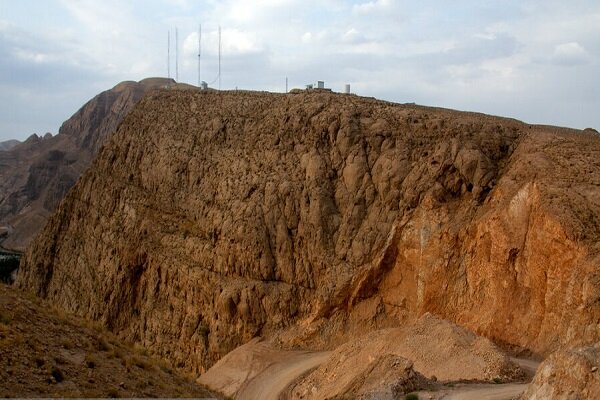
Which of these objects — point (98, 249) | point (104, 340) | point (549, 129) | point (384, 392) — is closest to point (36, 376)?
point (104, 340)

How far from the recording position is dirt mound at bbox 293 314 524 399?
69.3 feet

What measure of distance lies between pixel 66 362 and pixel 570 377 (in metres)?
9.76

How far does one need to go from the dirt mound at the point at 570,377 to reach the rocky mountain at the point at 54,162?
266 feet

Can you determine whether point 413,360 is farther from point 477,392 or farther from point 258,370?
point 258,370

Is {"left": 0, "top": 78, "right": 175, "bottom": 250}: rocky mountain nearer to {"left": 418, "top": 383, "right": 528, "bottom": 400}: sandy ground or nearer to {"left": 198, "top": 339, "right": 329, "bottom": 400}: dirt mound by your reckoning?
{"left": 198, "top": 339, "right": 329, "bottom": 400}: dirt mound

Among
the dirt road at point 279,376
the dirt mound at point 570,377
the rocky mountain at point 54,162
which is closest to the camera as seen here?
the dirt mound at point 570,377

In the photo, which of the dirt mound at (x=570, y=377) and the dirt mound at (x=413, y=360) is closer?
the dirt mound at (x=570, y=377)

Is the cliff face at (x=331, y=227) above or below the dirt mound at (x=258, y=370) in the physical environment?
above

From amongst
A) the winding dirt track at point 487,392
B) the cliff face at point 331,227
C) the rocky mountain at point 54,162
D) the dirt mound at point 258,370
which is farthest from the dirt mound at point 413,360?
the rocky mountain at point 54,162

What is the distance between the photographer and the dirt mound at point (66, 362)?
11.4m

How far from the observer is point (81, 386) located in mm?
11727

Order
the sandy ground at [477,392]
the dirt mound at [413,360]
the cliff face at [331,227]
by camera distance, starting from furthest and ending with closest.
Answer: the cliff face at [331,227]
the dirt mound at [413,360]
the sandy ground at [477,392]

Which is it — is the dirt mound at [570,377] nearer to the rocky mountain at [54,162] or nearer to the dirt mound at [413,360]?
the dirt mound at [413,360]

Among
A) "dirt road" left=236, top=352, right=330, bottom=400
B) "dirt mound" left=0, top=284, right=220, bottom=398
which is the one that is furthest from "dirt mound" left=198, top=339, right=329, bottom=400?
"dirt mound" left=0, top=284, right=220, bottom=398
